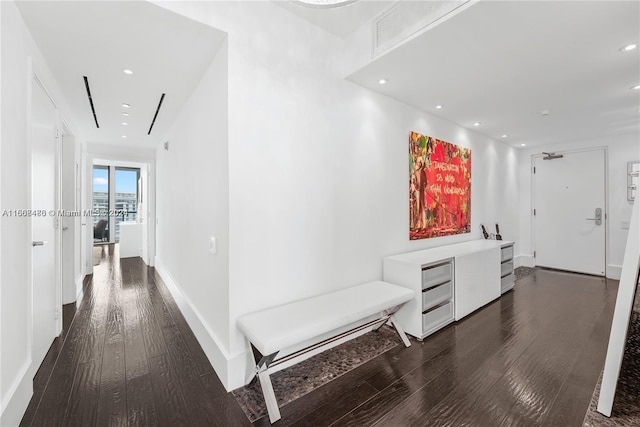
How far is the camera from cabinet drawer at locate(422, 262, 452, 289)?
2717mm

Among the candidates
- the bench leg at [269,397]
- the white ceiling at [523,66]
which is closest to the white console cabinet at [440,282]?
the bench leg at [269,397]

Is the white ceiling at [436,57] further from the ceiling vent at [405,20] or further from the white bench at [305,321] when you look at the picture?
the white bench at [305,321]

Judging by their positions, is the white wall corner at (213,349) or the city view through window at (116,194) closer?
the white wall corner at (213,349)

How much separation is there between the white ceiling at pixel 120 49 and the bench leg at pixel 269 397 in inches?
93.3

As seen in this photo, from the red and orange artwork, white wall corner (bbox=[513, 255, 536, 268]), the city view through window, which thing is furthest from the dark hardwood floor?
the city view through window

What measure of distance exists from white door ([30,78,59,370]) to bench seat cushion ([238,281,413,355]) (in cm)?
171

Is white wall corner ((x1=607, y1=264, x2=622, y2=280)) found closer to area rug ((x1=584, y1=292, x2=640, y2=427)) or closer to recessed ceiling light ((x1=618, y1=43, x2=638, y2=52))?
area rug ((x1=584, y1=292, x2=640, y2=427))

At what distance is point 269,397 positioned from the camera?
1699 mm

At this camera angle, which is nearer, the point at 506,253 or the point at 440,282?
the point at 440,282

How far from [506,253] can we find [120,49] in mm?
5101

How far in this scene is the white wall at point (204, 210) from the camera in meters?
2.08

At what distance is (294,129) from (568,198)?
5.90 metres

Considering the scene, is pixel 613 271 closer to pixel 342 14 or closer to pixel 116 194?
pixel 342 14

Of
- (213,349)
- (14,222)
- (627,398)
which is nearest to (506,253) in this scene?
(627,398)
